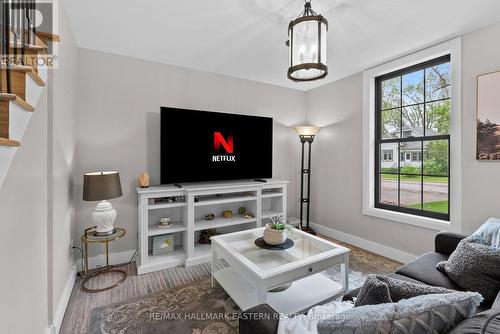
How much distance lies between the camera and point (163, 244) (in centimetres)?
287

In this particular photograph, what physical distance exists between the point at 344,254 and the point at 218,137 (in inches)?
81.4

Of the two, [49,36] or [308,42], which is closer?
[49,36]

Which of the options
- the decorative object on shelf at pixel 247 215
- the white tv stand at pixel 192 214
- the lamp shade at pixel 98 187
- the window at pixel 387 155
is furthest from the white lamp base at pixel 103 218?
the window at pixel 387 155

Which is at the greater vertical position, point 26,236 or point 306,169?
point 306,169

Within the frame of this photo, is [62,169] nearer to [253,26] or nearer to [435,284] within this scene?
[253,26]

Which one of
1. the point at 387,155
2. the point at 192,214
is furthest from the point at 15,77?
the point at 387,155

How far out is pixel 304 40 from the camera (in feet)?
5.02

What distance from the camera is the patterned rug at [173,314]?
1.75 meters

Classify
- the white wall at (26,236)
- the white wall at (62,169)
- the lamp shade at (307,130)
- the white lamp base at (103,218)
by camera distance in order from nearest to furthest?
1. the white wall at (26,236)
2. the white wall at (62,169)
3. the white lamp base at (103,218)
4. the lamp shade at (307,130)

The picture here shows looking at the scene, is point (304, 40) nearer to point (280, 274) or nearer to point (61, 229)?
point (280, 274)

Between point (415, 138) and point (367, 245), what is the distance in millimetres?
1519

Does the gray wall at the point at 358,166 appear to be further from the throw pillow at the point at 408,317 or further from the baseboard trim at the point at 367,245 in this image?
the throw pillow at the point at 408,317

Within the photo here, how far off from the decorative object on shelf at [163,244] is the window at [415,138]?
9.09 feet

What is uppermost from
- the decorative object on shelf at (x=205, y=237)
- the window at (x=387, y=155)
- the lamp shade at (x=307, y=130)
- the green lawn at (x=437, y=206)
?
the lamp shade at (x=307, y=130)
